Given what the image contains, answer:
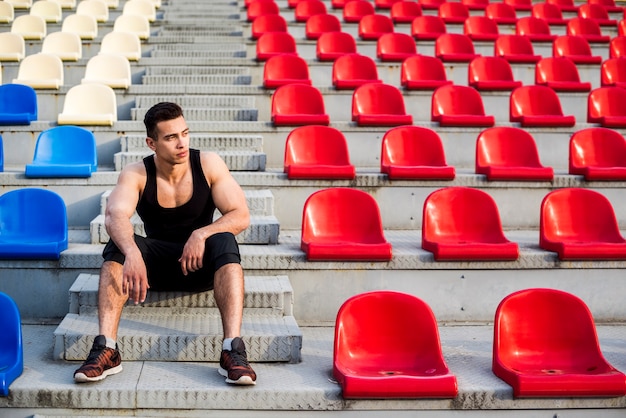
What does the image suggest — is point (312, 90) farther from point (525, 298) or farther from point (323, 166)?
point (525, 298)

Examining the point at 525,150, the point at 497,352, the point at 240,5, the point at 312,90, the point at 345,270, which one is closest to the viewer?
the point at 497,352

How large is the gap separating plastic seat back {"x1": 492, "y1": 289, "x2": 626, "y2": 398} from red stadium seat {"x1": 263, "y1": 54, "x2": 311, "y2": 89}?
3.60 metres

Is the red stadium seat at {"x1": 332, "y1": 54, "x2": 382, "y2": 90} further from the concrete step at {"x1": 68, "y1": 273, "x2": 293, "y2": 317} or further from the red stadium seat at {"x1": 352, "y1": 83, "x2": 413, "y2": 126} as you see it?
the concrete step at {"x1": 68, "y1": 273, "x2": 293, "y2": 317}

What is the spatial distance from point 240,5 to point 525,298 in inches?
268

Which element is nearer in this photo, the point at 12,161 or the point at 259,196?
the point at 259,196

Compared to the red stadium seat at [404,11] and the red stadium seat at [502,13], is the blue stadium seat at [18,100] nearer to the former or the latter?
the red stadium seat at [404,11]

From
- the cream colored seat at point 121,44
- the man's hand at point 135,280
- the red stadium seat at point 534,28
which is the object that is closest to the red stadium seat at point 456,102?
the red stadium seat at point 534,28

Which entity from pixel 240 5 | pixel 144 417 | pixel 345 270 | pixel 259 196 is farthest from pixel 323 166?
pixel 240 5

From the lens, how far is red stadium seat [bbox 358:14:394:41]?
790cm

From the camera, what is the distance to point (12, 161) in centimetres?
523

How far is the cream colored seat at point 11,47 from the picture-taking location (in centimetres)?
677

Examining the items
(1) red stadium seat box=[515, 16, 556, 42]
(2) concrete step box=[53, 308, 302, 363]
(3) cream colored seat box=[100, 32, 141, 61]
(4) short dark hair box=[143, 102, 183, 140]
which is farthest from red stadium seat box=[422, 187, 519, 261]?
(1) red stadium seat box=[515, 16, 556, 42]

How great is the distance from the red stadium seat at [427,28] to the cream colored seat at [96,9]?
10.6ft

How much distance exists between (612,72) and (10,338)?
5.73 meters
